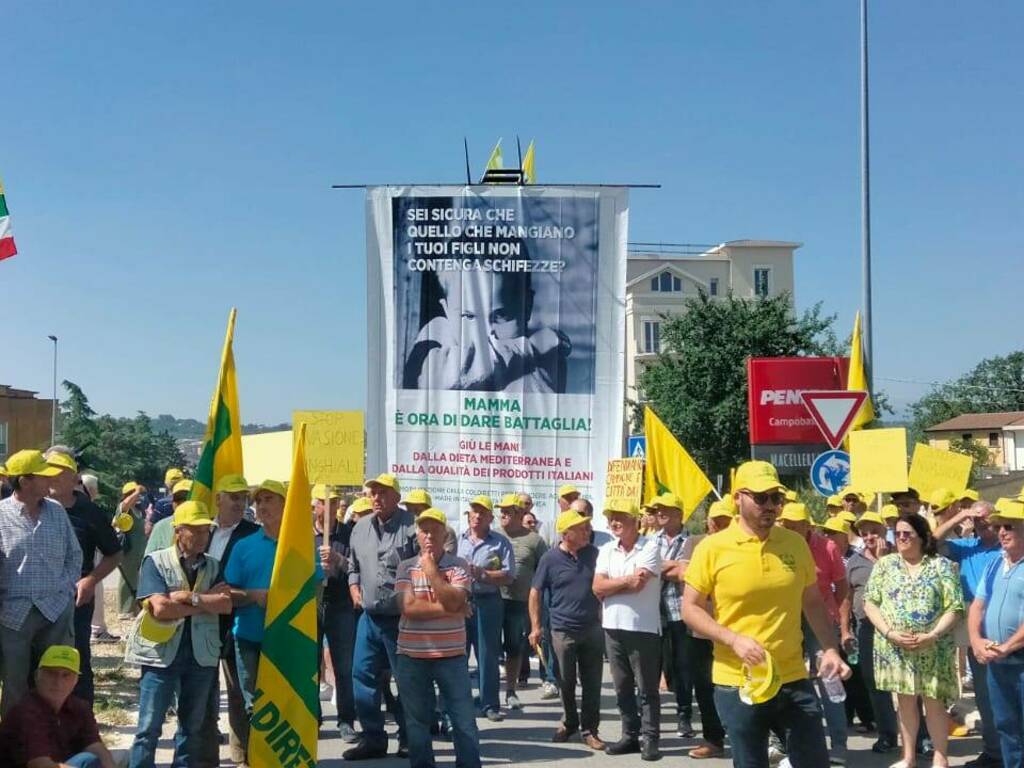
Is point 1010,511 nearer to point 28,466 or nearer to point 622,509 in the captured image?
point 622,509


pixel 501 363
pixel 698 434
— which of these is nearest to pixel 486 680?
pixel 501 363

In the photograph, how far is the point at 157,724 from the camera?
6.59 meters

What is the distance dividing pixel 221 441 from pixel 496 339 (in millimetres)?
3990

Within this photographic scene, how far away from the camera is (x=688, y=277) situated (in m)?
84.9

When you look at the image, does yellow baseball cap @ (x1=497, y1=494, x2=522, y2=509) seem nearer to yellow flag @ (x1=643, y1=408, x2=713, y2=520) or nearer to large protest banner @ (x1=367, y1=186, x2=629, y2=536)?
large protest banner @ (x1=367, y1=186, x2=629, y2=536)

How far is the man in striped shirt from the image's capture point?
716 centimetres

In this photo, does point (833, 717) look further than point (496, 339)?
No

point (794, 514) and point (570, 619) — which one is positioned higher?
point (794, 514)

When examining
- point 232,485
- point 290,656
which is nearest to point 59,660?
point 290,656

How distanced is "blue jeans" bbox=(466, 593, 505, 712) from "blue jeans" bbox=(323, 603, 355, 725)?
4.23 feet

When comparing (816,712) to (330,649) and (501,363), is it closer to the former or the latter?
(330,649)

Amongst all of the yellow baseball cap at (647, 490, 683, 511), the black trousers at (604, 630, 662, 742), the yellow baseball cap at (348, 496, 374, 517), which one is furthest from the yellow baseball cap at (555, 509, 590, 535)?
the yellow baseball cap at (348, 496, 374, 517)

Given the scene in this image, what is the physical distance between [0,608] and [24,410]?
80307mm

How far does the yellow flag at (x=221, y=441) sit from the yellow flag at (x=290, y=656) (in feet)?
5.96
